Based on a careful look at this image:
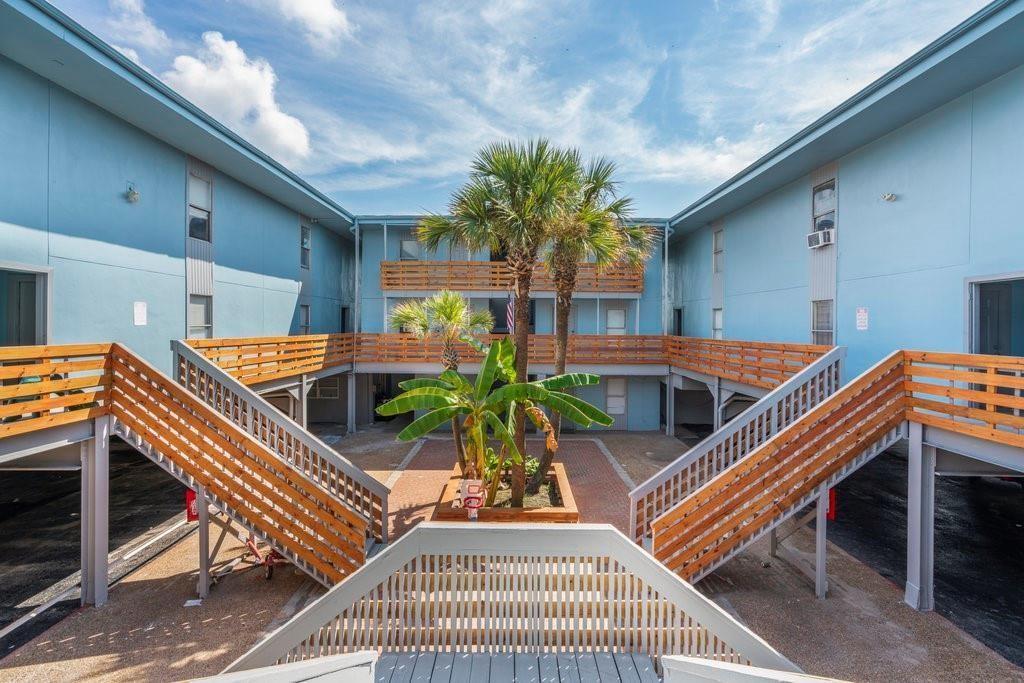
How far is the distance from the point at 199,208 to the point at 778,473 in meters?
16.1

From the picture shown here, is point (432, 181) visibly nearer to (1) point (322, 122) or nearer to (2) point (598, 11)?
(1) point (322, 122)

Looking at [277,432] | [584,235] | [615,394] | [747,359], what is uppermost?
[584,235]

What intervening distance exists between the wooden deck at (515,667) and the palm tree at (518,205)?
14.9 ft

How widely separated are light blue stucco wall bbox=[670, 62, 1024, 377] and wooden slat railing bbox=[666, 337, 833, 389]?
2.11m

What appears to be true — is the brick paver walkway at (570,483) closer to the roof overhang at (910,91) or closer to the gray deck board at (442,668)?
the gray deck board at (442,668)

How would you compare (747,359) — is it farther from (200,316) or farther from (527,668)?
(200,316)

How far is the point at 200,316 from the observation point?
13430mm

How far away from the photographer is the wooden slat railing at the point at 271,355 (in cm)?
1079

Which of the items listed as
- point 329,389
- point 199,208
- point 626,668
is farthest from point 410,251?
point 626,668

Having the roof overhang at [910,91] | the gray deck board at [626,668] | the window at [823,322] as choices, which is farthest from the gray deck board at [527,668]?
the window at [823,322]

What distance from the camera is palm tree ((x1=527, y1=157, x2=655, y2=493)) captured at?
964 cm

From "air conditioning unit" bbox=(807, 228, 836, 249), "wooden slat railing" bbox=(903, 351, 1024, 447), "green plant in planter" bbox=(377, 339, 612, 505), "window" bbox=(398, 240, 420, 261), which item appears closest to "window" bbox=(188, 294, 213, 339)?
"green plant in planter" bbox=(377, 339, 612, 505)

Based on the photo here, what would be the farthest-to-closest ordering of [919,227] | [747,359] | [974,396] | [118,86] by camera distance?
[747,359], [919,227], [118,86], [974,396]

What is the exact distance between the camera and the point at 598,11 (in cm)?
1105
